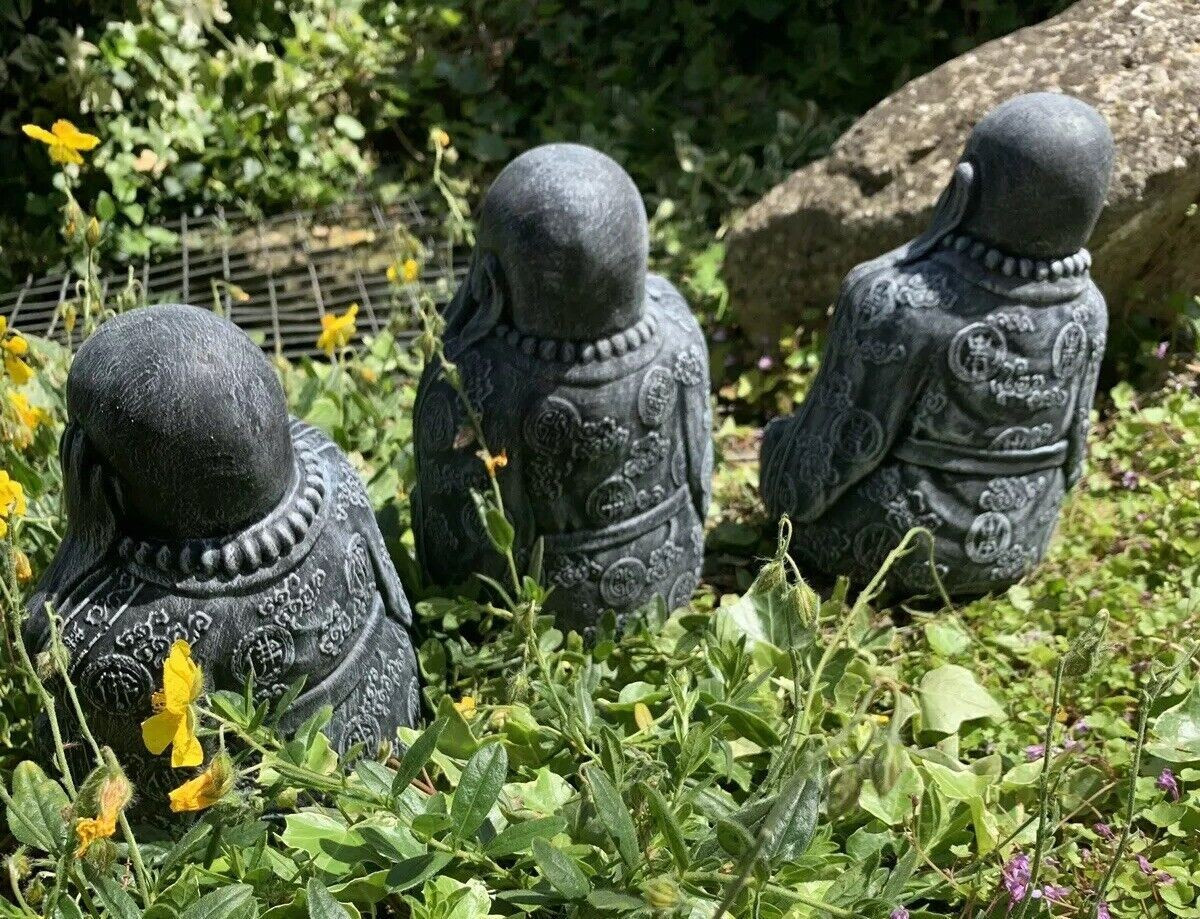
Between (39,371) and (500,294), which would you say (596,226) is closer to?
(500,294)

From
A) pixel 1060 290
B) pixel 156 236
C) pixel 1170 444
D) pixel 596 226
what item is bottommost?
pixel 156 236

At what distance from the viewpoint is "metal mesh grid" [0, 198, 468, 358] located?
3.86 metres

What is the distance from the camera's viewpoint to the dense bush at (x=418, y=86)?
4.32 metres

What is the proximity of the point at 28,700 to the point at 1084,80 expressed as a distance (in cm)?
284

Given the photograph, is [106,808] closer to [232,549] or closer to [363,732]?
[232,549]

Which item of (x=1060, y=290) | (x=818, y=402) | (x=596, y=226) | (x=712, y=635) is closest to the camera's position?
(x=596, y=226)

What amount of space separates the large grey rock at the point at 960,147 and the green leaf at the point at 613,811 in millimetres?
2149

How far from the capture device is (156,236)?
425 cm

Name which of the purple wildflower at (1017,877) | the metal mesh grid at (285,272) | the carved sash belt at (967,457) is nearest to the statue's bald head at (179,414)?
the purple wildflower at (1017,877)

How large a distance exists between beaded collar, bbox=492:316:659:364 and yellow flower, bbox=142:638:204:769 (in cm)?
88

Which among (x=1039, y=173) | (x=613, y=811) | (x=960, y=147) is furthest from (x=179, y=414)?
(x=960, y=147)

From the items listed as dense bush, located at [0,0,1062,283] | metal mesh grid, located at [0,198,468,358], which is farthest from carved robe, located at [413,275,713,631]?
dense bush, located at [0,0,1062,283]

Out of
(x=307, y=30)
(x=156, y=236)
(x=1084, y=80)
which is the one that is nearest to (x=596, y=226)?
(x=1084, y=80)

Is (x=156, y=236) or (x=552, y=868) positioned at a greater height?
(x=552, y=868)
